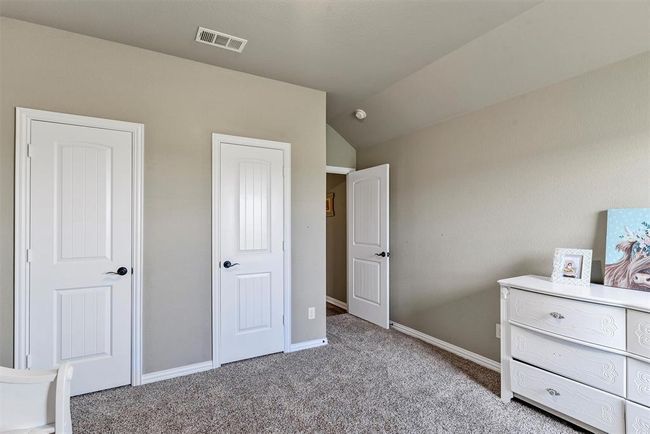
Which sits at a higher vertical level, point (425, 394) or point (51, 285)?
point (51, 285)

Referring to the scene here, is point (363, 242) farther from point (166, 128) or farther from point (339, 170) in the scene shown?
point (166, 128)

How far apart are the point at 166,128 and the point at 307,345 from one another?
2432 millimetres

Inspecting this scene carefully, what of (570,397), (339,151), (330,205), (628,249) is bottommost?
(570,397)

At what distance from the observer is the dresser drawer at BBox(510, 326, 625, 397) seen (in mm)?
1801

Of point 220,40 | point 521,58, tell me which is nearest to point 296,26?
point 220,40

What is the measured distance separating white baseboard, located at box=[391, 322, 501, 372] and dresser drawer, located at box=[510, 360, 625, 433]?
579mm

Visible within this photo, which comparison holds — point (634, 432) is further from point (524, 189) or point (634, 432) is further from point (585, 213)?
point (524, 189)

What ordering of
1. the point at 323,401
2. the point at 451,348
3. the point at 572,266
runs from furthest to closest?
the point at 451,348
the point at 323,401
the point at 572,266

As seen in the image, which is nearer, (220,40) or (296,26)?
(296,26)

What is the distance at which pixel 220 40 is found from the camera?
97.0 inches

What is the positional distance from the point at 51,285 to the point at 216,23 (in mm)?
2214

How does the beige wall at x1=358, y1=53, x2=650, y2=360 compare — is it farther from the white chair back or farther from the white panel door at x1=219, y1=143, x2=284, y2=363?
the white chair back

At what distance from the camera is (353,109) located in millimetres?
3881

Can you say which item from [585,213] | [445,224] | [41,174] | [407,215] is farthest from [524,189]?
[41,174]
